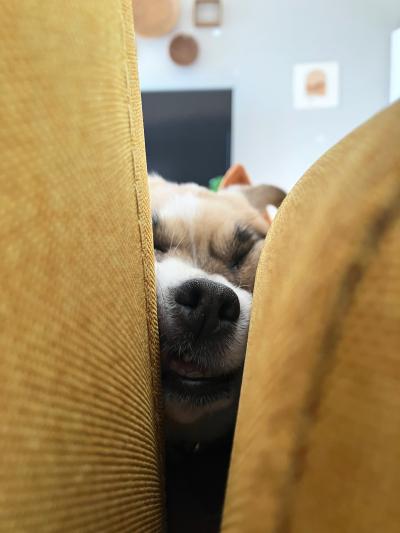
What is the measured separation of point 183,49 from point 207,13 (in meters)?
0.34

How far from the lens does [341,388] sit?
239 mm

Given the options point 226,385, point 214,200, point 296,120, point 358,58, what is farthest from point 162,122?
point 226,385

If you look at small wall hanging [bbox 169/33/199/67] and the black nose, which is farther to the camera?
small wall hanging [bbox 169/33/199/67]

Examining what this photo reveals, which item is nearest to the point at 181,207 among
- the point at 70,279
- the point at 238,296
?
the point at 238,296

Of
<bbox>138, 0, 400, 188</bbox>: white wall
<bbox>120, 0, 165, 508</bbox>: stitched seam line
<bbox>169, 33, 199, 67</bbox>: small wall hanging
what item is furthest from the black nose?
<bbox>169, 33, 199, 67</bbox>: small wall hanging

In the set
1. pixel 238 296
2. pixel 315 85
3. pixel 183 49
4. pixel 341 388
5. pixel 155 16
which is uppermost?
pixel 155 16

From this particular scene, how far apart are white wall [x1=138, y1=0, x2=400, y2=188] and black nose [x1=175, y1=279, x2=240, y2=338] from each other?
12.0ft

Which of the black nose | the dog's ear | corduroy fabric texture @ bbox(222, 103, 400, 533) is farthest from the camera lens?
the dog's ear

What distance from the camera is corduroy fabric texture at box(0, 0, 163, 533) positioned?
25 cm

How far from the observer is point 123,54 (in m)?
0.38

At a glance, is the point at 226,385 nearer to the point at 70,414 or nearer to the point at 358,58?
the point at 70,414

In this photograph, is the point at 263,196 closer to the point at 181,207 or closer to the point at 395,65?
the point at 181,207

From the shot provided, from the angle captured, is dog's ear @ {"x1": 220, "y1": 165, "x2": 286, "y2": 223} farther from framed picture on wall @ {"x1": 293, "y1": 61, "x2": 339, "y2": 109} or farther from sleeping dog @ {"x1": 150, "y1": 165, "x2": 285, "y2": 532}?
framed picture on wall @ {"x1": 293, "y1": 61, "x2": 339, "y2": 109}

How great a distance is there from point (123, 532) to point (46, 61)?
0.29 meters
